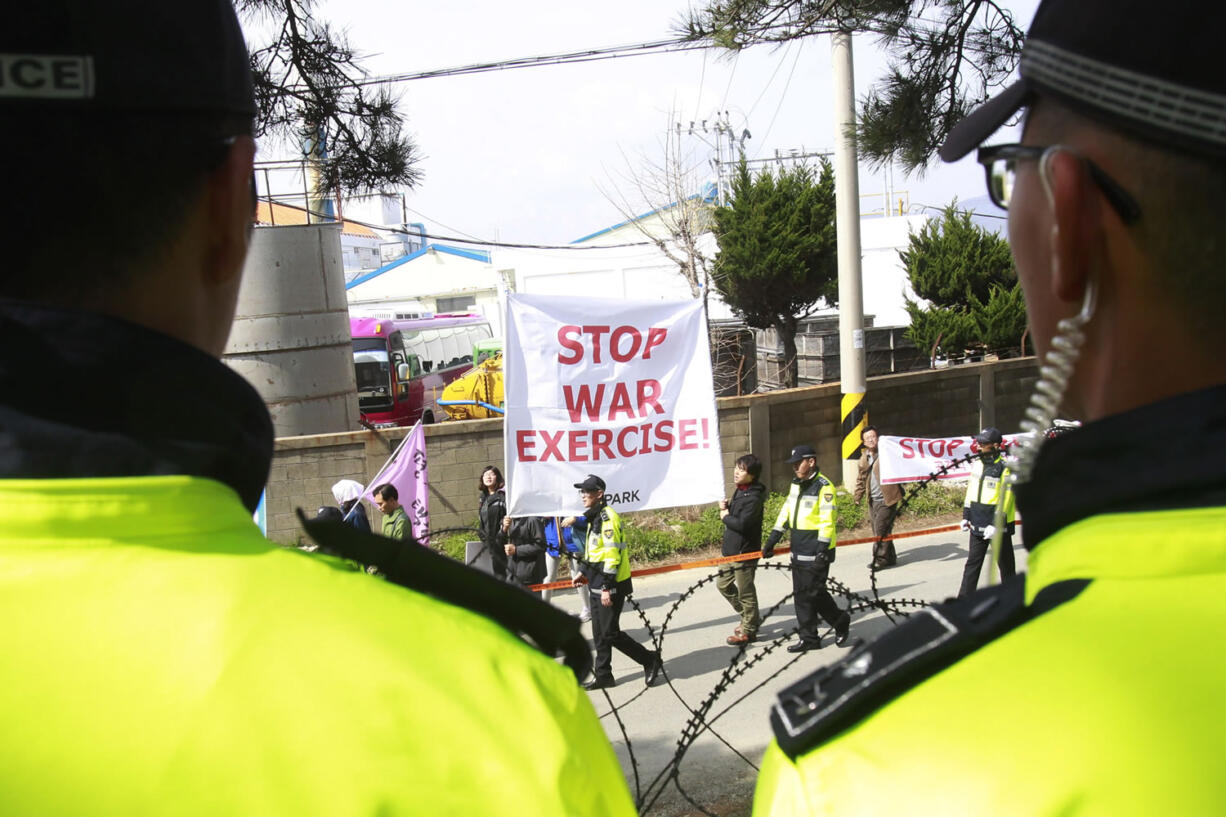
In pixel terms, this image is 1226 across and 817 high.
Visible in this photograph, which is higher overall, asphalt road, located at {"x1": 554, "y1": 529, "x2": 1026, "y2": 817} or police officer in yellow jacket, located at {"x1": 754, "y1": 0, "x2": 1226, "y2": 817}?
police officer in yellow jacket, located at {"x1": 754, "y1": 0, "x2": 1226, "y2": 817}

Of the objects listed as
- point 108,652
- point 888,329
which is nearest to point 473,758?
point 108,652

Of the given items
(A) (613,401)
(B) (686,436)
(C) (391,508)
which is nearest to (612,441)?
(A) (613,401)

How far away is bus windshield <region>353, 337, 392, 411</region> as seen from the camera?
2380 cm

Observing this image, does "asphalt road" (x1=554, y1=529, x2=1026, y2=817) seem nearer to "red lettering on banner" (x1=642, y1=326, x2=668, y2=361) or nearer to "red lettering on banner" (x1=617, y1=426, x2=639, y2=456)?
"red lettering on banner" (x1=617, y1=426, x2=639, y2=456)

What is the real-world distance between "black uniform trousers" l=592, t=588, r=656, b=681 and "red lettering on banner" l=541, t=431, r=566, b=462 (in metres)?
1.21

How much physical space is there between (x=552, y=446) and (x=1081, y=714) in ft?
25.8

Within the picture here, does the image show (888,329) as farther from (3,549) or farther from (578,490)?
(3,549)

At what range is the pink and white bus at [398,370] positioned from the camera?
23875mm

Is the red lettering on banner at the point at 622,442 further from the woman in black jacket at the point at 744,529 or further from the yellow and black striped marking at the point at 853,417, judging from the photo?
the yellow and black striped marking at the point at 853,417

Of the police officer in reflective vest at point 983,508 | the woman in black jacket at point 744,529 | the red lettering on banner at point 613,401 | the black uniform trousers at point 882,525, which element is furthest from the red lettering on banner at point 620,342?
the black uniform trousers at point 882,525

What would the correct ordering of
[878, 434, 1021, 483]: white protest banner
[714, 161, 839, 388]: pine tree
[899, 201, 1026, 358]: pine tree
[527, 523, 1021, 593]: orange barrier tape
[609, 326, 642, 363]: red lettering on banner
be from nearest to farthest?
1. [609, 326, 642, 363]: red lettering on banner
2. [527, 523, 1021, 593]: orange barrier tape
3. [878, 434, 1021, 483]: white protest banner
4. [899, 201, 1026, 358]: pine tree
5. [714, 161, 839, 388]: pine tree

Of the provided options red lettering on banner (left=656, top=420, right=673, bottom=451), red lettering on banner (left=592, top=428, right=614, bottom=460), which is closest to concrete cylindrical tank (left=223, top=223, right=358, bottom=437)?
red lettering on banner (left=592, top=428, right=614, bottom=460)

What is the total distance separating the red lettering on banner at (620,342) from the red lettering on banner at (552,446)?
0.86 metres

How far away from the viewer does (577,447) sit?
337 inches
